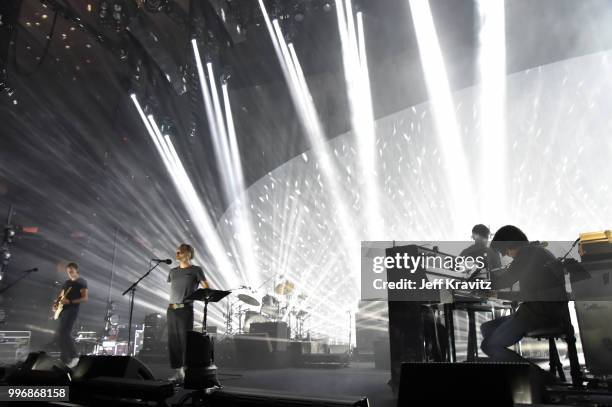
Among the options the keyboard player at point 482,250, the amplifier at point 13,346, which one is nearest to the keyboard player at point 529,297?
the keyboard player at point 482,250

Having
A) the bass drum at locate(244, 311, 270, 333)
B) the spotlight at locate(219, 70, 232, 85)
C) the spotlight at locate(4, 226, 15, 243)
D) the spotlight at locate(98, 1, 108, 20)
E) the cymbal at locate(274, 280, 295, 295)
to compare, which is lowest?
the bass drum at locate(244, 311, 270, 333)

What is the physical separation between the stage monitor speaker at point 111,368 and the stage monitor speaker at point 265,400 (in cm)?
59

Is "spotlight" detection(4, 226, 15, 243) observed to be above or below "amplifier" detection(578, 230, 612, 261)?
above

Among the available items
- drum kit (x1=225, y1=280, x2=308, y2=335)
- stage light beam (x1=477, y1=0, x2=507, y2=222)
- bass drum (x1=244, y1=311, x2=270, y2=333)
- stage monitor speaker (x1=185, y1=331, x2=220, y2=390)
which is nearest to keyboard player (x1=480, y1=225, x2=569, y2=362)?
stage monitor speaker (x1=185, y1=331, x2=220, y2=390)

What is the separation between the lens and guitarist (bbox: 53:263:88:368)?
483 cm

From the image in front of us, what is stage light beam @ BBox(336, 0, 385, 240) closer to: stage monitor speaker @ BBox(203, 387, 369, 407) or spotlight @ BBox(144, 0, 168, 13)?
spotlight @ BBox(144, 0, 168, 13)

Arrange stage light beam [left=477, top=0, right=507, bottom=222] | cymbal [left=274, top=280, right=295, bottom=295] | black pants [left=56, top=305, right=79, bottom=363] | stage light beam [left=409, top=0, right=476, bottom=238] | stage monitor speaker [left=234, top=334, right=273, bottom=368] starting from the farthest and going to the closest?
cymbal [left=274, top=280, right=295, bottom=295] → stage light beam [left=409, top=0, right=476, bottom=238] → stage light beam [left=477, top=0, right=507, bottom=222] → stage monitor speaker [left=234, top=334, right=273, bottom=368] → black pants [left=56, top=305, right=79, bottom=363]

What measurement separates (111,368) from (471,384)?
233 centimetres

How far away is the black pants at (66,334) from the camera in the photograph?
482cm

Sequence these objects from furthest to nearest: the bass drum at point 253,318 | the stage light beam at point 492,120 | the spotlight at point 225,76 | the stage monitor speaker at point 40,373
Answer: the spotlight at point 225,76 → the bass drum at point 253,318 → the stage light beam at point 492,120 → the stage monitor speaker at point 40,373

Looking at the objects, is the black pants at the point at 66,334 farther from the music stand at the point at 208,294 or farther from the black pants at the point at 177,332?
the music stand at the point at 208,294

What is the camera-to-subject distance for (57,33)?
712cm

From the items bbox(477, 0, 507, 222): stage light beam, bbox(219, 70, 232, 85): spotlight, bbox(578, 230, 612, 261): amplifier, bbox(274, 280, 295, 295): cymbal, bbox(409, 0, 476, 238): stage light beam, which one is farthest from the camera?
bbox(274, 280, 295, 295): cymbal

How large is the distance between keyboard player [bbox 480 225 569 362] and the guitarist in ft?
15.2
